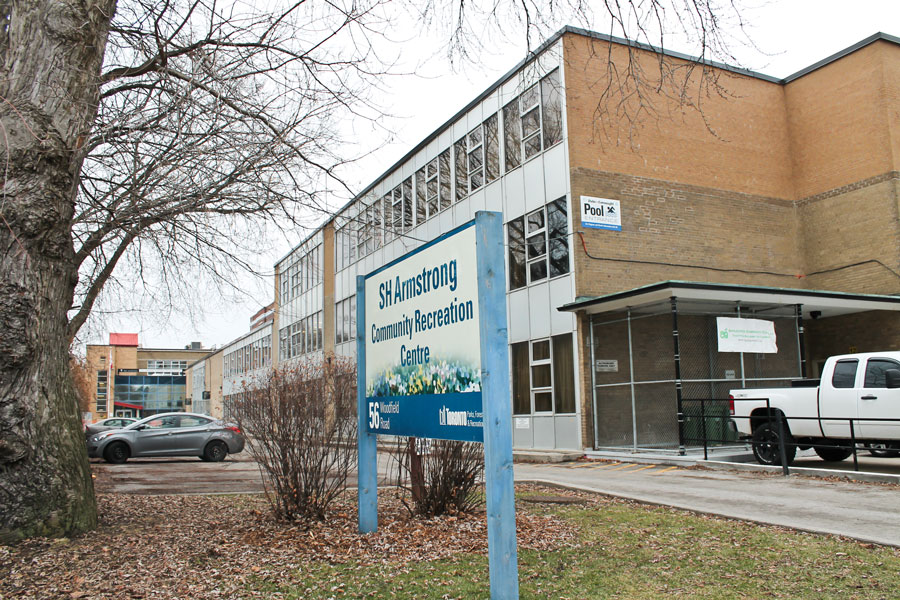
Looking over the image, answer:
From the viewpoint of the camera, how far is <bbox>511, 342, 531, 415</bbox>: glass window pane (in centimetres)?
2158

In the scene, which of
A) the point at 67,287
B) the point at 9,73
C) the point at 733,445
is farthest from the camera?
the point at 733,445

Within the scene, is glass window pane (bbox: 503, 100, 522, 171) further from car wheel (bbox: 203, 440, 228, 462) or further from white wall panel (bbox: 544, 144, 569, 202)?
car wheel (bbox: 203, 440, 228, 462)

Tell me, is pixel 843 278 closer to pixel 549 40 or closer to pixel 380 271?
pixel 549 40

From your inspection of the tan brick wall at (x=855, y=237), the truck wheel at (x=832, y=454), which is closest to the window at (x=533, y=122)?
the tan brick wall at (x=855, y=237)

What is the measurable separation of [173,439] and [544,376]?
33.9 feet

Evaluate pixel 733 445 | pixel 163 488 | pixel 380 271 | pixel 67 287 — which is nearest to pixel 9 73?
pixel 67 287

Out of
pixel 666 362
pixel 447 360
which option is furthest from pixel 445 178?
pixel 447 360

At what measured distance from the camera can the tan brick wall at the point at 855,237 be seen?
2077cm

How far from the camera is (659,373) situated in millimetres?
19703

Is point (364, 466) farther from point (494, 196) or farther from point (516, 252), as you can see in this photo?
point (494, 196)

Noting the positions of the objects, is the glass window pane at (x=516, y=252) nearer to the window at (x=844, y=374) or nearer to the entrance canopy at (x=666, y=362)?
the entrance canopy at (x=666, y=362)

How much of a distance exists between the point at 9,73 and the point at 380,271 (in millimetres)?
3818

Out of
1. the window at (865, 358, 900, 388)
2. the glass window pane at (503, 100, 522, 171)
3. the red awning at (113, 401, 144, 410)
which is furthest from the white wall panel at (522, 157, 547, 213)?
the red awning at (113, 401, 144, 410)

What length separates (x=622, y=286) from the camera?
20016mm
